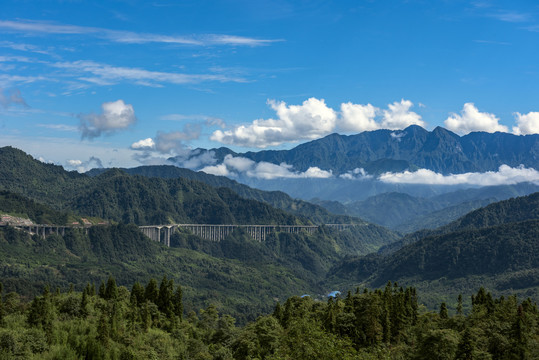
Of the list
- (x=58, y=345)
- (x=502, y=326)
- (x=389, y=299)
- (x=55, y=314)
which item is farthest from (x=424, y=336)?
(x=55, y=314)

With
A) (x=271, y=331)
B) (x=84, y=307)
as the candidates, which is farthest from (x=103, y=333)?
(x=271, y=331)

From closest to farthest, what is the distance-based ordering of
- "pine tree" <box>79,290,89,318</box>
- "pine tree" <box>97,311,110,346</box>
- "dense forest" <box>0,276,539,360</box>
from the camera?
1. "dense forest" <box>0,276,539,360</box>
2. "pine tree" <box>97,311,110,346</box>
3. "pine tree" <box>79,290,89,318</box>

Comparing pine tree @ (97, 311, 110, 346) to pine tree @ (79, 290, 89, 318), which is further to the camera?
pine tree @ (79, 290, 89, 318)

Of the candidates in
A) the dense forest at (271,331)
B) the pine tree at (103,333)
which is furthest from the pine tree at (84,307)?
the pine tree at (103,333)

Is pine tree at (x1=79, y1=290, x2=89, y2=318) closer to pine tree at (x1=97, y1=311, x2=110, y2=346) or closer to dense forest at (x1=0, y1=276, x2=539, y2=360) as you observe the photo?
dense forest at (x1=0, y1=276, x2=539, y2=360)

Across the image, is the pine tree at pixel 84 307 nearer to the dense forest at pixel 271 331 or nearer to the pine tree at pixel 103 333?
the dense forest at pixel 271 331

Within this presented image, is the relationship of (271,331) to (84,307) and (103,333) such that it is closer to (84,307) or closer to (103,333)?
(103,333)

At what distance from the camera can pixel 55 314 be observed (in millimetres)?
171875

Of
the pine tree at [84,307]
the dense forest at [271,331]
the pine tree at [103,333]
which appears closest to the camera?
the dense forest at [271,331]

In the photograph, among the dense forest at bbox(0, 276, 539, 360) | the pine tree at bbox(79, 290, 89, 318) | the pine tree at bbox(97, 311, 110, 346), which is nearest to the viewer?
the dense forest at bbox(0, 276, 539, 360)

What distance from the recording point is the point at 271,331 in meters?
168

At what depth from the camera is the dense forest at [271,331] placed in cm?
13850

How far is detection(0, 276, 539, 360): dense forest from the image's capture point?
454ft

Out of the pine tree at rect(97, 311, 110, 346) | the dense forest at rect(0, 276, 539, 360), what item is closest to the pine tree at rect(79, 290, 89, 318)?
the dense forest at rect(0, 276, 539, 360)
